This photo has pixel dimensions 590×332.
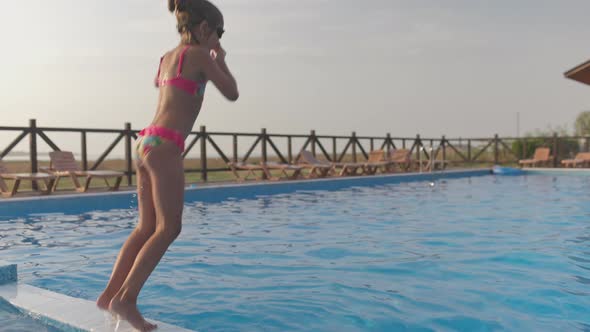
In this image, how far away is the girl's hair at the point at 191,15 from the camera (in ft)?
6.64

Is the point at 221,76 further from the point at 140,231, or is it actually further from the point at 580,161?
the point at 580,161

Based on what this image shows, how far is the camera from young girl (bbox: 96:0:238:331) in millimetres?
1983

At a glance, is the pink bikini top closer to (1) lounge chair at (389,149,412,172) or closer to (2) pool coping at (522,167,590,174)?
(1) lounge chair at (389,149,412,172)

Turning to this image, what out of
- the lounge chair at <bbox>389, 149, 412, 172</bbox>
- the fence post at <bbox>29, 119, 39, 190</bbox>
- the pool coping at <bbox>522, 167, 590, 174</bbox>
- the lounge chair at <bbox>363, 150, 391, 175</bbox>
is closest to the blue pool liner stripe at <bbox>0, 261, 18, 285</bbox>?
the fence post at <bbox>29, 119, 39, 190</bbox>

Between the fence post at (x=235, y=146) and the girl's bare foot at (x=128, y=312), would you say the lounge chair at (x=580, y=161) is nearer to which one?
the fence post at (x=235, y=146)

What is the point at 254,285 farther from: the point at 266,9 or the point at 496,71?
the point at 496,71

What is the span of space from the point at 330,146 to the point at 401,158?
220cm

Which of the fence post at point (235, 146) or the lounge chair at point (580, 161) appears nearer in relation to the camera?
the fence post at point (235, 146)

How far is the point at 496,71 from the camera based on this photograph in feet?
63.6

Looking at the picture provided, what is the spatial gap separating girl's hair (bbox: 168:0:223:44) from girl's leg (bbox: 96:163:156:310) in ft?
1.76

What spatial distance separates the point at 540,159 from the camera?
17.8m

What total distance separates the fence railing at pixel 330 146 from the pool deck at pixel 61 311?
3.40m

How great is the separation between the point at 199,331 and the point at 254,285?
86 centimetres

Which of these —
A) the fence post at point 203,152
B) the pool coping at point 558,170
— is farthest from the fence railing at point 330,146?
the pool coping at point 558,170
